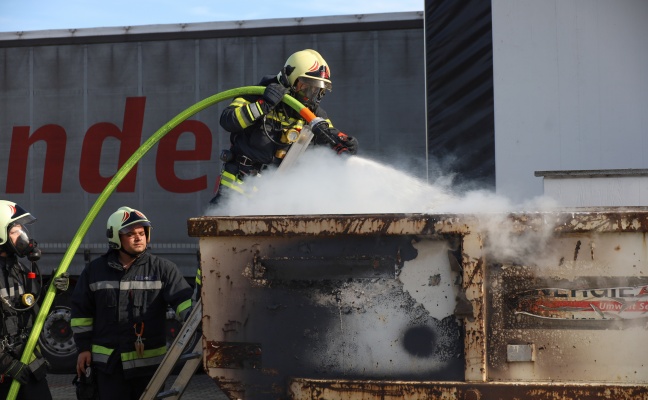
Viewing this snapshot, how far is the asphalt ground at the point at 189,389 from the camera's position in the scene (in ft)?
25.5

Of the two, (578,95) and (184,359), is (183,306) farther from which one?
(578,95)

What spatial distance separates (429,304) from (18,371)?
262 centimetres

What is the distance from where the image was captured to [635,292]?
3.58 m

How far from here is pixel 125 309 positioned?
5.09 metres

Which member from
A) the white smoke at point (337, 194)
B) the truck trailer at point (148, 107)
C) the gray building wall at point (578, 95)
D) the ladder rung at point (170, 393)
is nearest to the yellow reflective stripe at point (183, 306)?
the white smoke at point (337, 194)

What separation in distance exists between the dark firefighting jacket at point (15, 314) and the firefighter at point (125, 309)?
28 cm

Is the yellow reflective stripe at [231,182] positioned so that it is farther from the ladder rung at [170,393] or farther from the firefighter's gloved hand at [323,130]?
the ladder rung at [170,393]

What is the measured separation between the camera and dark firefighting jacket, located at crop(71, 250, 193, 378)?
16.5ft

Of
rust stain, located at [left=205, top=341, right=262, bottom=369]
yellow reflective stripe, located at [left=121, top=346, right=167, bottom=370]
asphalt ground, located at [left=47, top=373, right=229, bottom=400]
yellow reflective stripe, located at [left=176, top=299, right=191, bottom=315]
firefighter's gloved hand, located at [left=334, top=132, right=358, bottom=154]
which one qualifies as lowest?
asphalt ground, located at [left=47, top=373, right=229, bottom=400]

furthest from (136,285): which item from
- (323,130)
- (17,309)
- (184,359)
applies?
(323,130)

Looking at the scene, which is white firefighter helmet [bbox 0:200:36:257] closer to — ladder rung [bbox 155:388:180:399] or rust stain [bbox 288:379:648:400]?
ladder rung [bbox 155:388:180:399]

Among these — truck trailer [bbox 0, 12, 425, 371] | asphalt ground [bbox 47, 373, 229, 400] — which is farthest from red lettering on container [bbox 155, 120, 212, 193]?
asphalt ground [bbox 47, 373, 229, 400]

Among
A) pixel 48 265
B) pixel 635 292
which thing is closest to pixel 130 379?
pixel 635 292

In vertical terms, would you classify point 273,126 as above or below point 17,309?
above
